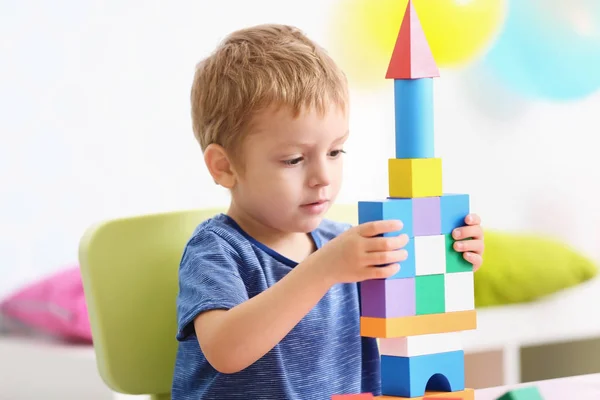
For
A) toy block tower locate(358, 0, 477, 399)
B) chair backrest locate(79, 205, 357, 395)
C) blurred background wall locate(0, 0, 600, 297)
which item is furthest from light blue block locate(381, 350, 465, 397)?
blurred background wall locate(0, 0, 600, 297)

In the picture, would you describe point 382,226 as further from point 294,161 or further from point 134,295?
point 134,295

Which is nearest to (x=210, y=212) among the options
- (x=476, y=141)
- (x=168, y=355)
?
(x=168, y=355)

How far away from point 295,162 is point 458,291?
223 millimetres

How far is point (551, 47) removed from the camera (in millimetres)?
2096

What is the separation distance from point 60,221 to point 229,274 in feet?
4.11

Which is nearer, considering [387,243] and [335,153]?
[387,243]

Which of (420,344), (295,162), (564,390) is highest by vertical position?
(295,162)

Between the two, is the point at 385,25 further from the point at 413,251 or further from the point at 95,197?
the point at 413,251

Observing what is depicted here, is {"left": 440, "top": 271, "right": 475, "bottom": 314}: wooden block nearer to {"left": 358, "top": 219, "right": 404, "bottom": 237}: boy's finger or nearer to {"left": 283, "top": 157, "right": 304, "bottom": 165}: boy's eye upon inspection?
{"left": 358, "top": 219, "right": 404, "bottom": 237}: boy's finger

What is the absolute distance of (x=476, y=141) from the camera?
233cm

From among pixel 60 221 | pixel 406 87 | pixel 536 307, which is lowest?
pixel 536 307

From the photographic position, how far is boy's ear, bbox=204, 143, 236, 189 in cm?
92

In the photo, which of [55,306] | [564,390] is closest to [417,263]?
[564,390]

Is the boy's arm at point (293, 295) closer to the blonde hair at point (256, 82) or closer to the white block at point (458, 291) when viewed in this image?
the white block at point (458, 291)
